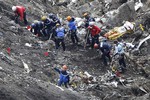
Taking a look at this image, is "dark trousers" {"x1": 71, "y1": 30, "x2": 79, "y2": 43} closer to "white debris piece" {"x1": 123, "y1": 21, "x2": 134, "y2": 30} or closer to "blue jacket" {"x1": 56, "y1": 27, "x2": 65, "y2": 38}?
"blue jacket" {"x1": 56, "y1": 27, "x2": 65, "y2": 38}

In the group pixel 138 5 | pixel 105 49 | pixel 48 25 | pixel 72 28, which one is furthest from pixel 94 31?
pixel 138 5

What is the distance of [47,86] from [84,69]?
16.6 feet

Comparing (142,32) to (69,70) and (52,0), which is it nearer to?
(69,70)

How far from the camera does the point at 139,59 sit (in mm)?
24188

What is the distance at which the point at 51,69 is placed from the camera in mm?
20594

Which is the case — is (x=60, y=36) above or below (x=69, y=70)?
above

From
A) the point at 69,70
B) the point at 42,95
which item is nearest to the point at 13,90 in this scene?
the point at 42,95

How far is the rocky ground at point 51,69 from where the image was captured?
15953 millimetres

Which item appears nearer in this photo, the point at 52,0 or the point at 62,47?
the point at 62,47

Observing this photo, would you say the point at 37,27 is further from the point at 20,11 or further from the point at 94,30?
the point at 94,30

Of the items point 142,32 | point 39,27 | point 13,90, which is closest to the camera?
point 13,90

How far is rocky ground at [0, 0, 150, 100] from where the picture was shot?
15953mm

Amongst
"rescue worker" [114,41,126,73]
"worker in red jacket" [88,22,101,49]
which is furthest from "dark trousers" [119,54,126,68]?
"worker in red jacket" [88,22,101,49]

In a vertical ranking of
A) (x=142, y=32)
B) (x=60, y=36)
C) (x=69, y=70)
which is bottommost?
(x=69, y=70)
